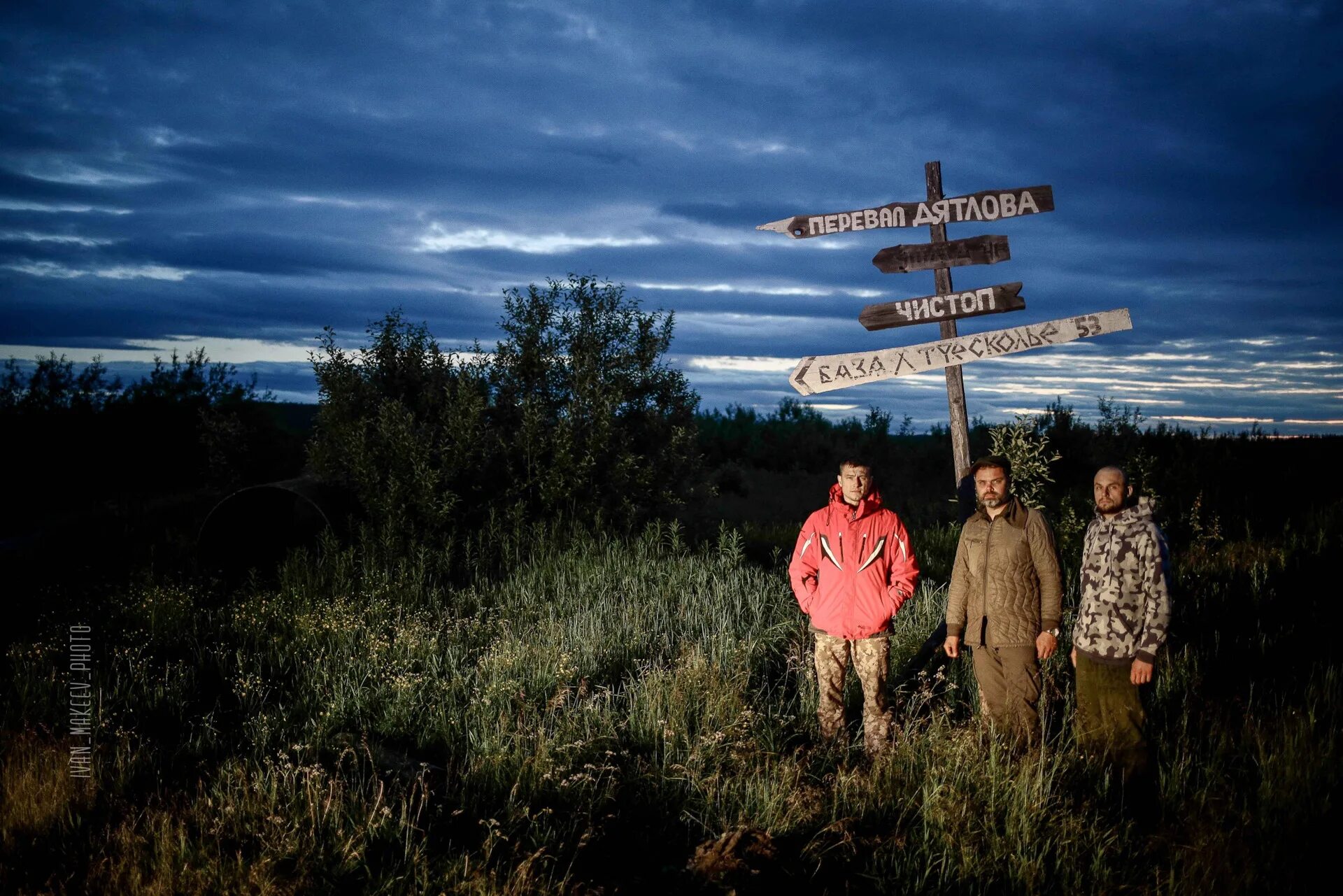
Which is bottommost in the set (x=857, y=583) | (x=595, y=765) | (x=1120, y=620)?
(x=595, y=765)

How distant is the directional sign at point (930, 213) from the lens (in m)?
7.93

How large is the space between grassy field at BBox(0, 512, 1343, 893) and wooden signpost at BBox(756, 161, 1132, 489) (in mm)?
2215

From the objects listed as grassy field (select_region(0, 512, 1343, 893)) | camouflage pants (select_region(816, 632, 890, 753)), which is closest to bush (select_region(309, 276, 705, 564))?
grassy field (select_region(0, 512, 1343, 893))

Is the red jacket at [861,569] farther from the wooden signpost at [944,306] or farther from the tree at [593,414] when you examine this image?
the tree at [593,414]

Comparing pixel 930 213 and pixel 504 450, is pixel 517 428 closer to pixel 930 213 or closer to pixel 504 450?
pixel 504 450

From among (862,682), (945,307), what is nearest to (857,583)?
(862,682)

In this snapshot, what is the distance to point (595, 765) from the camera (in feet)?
16.5

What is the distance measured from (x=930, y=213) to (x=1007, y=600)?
4.46m

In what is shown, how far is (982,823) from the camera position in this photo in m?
4.40

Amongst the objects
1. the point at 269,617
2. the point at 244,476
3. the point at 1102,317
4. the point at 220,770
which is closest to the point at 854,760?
the point at 220,770

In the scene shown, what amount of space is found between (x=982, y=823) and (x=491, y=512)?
7799mm

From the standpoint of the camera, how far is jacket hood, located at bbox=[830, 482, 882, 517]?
5.35 m

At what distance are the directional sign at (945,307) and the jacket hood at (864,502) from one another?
299 centimetres

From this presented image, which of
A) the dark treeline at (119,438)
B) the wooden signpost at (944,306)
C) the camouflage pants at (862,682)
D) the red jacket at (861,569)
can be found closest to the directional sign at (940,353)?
the wooden signpost at (944,306)
